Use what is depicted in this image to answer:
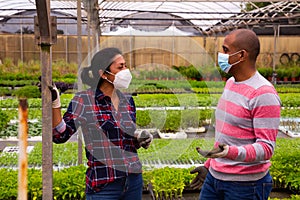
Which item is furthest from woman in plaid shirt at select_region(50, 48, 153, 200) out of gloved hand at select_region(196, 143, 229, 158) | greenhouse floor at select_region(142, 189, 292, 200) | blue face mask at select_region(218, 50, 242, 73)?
greenhouse floor at select_region(142, 189, 292, 200)

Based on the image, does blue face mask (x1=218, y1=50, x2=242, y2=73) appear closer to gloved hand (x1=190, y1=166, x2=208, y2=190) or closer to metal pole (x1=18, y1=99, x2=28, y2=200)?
gloved hand (x1=190, y1=166, x2=208, y2=190)

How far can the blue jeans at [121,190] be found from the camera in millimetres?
2262

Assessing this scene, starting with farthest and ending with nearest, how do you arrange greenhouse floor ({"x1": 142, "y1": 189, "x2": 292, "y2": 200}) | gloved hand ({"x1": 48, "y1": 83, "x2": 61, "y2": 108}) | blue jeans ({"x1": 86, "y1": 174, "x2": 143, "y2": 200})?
greenhouse floor ({"x1": 142, "y1": 189, "x2": 292, "y2": 200}) → blue jeans ({"x1": 86, "y1": 174, "x2": 143, "y2": 200}) → gloved hand ({"x1": 48, "y1": 83, "x2": 61, "y2": 108})

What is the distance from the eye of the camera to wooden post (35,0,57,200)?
1804mm

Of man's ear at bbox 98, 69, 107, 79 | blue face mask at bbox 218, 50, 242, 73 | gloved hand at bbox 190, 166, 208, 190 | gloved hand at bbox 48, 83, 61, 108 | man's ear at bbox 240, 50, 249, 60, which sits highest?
man's ear at bbox 240, 50, 249, 60

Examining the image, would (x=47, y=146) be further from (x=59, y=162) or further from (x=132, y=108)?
(x=59, y=162)

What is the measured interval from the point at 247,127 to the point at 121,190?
811 mm

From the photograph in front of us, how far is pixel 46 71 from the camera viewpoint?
1.87 m

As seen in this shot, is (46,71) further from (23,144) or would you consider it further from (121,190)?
(121,190)

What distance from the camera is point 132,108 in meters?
2.37

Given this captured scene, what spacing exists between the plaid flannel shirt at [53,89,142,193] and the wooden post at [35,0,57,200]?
0.65 feet

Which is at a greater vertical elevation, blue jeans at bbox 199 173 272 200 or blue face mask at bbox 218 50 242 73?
blue face mask at bbox 218 50 242 73

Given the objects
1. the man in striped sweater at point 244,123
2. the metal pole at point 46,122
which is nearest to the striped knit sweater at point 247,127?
the man in striped sweater at point 244,123

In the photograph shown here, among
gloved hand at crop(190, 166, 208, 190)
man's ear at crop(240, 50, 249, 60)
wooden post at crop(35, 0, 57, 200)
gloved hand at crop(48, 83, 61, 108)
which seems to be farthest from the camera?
gloved hand at crop(190, 166, 208, 190)
